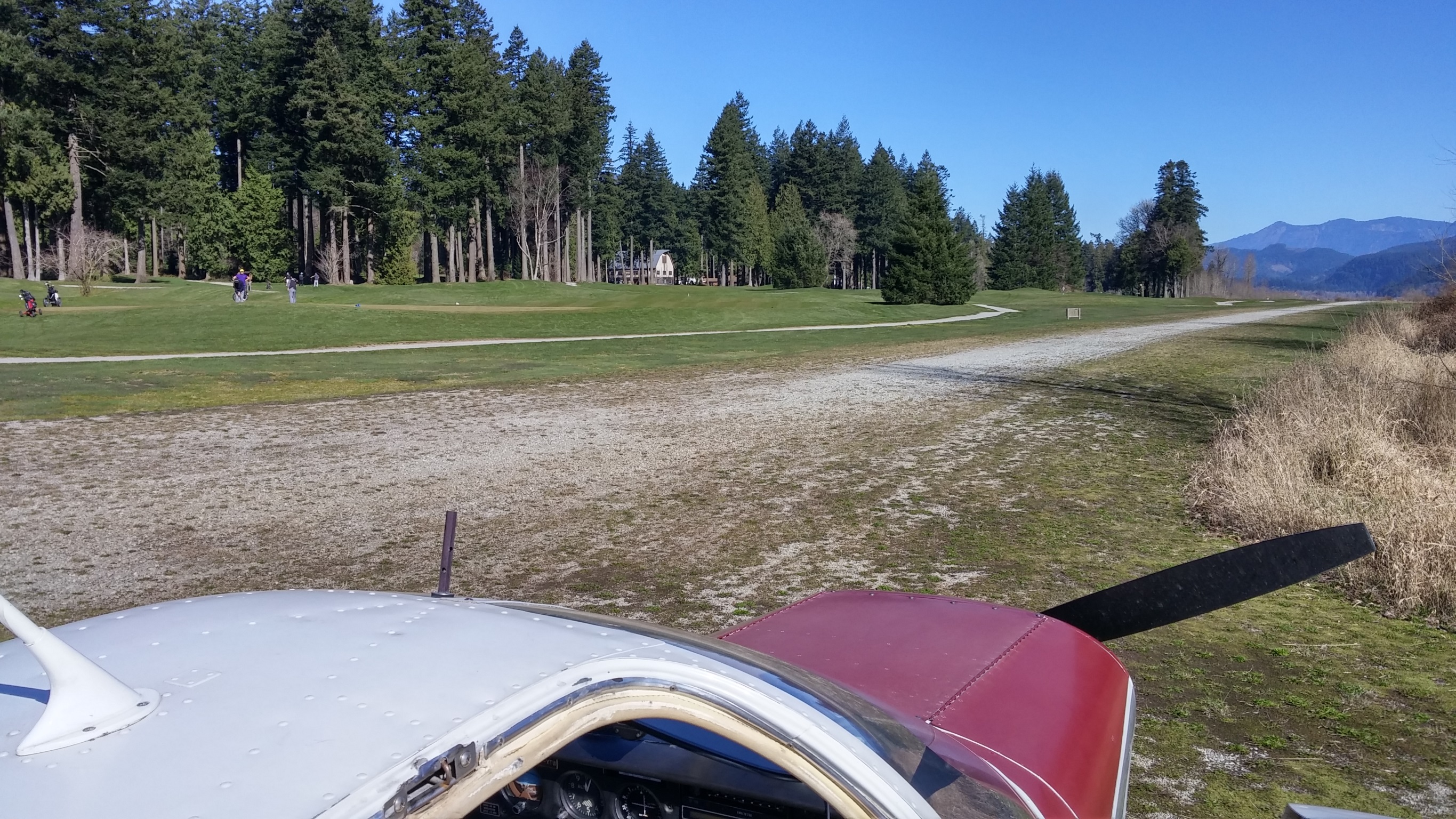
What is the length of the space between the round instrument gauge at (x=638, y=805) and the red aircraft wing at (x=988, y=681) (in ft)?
2.06

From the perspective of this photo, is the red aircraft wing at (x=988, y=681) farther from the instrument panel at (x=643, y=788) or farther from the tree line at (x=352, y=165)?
the tree line at (x=352, y=165)

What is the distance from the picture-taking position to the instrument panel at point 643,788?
2160 millimetres

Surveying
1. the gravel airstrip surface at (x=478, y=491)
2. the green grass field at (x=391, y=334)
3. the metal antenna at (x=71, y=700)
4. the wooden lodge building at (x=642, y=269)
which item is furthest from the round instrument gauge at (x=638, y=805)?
the wooden lodge building at (x=642, y=269)

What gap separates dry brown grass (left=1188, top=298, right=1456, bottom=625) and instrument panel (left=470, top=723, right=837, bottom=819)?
6.02 meters

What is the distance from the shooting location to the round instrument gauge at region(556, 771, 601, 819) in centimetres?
231

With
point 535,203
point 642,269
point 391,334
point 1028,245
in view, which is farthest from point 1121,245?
point 391,334

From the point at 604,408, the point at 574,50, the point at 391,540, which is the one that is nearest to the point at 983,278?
the point at 574,50

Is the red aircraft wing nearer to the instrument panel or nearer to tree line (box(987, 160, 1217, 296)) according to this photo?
the instrument panel

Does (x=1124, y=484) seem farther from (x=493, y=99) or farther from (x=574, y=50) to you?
(x=574, y=50)

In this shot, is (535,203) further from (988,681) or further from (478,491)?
(988,681)

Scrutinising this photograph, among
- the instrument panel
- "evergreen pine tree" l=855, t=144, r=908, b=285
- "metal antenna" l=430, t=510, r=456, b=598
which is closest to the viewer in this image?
the instrument panel

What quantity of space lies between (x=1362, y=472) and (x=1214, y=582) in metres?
6.10

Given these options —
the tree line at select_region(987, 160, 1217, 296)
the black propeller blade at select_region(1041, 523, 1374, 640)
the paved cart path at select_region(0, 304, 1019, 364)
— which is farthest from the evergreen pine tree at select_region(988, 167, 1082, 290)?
the black propeller blade at select_region(1041, 523, 1374, 640)

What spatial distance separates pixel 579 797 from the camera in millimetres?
2320
